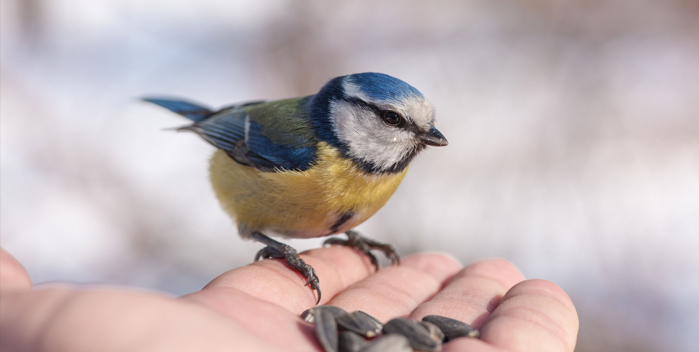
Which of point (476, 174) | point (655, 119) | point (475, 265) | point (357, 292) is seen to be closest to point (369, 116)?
point (357, 292)

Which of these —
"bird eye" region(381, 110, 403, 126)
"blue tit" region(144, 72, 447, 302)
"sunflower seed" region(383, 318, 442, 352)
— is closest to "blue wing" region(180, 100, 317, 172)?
"blue tit" region(144, 72, 447, 302)

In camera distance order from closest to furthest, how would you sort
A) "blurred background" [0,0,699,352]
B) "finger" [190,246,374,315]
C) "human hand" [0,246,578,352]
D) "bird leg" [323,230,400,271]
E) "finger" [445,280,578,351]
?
"human hand" [0,246,578,352], "finger" [445,280,578,351], "finger" [190,246,374,315], "bird leg" [323,230,400,271], "blurred background" [0,0,699,352]

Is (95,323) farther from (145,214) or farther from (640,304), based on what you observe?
(640,304)

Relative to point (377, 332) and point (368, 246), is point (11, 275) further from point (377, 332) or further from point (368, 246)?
point (368, 246)

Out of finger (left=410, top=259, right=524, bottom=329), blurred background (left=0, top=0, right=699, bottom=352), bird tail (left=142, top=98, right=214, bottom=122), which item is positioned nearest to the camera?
finger (left=410, top=259, right=524, bottom=329)

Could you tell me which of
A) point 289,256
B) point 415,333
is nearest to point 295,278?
point 289,256

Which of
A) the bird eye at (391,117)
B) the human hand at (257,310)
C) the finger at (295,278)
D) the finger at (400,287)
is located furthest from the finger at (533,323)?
the bird eye at (391,117)

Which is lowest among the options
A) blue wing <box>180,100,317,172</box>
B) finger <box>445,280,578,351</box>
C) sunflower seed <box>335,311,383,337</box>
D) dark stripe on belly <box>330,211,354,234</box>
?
sunflower seed <box>335,311,383,337</box>

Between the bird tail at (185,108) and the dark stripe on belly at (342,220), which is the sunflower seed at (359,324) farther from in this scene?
the bird tail at (185,108)

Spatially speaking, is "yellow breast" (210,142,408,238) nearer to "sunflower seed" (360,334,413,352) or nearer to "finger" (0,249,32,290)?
"sunflower seed" (360,334,413,352)
